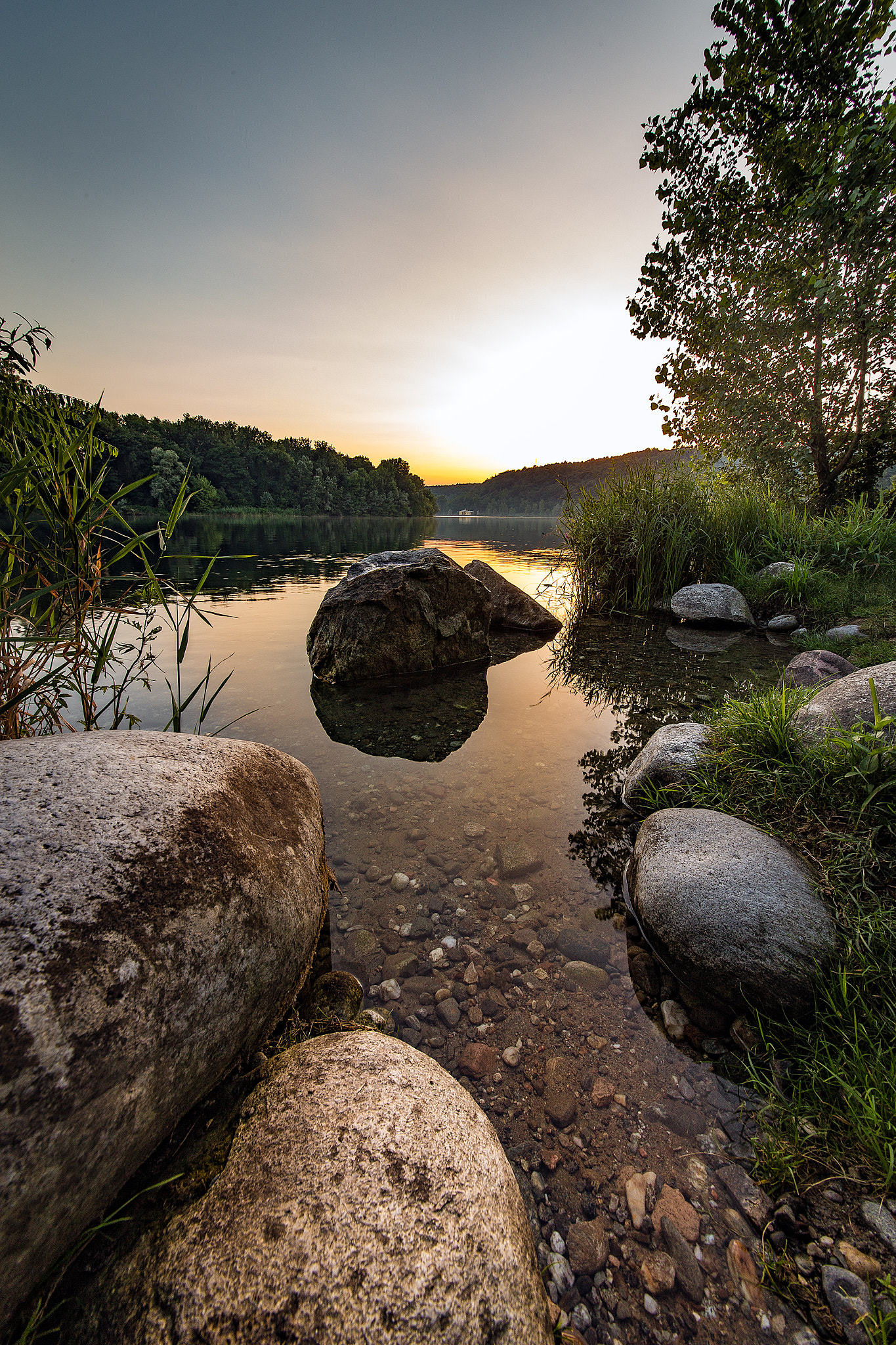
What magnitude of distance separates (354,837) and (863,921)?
2575 mm

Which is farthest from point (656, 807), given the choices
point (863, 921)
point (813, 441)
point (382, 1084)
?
point (813, 441)

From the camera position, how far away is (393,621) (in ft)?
21.6

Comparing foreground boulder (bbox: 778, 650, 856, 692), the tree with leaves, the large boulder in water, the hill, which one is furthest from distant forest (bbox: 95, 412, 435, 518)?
foreground boulder (bbox: 778, 650, 856, 692)

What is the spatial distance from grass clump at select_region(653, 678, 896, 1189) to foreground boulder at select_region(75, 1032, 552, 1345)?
954 mm

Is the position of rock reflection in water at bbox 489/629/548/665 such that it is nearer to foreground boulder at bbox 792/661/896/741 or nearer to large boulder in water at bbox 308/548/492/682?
large boulder in water at bbox 308/548/492/682

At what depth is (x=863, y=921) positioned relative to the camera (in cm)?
198

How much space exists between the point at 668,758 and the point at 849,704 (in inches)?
40.2

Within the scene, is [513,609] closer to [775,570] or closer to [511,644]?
[511,644]

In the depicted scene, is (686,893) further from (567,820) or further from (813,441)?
(813,441)

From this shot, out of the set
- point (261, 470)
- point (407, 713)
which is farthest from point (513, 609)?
point (261, 470)

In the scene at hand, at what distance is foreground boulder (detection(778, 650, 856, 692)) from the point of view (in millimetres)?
5004

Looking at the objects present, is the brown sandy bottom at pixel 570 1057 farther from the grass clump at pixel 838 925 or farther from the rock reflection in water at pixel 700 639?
the rock reflection in water at pixel 700 639

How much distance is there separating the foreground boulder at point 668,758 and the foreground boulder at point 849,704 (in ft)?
1.94

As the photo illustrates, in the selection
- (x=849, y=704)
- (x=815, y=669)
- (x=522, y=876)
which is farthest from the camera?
(x=815, y=669)
